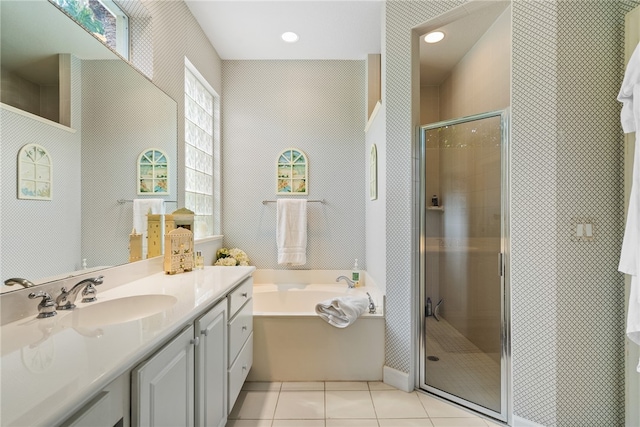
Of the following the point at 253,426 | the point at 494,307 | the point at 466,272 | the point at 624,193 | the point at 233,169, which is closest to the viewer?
the point at 624,193

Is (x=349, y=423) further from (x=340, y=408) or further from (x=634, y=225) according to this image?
(x=634, y=225)

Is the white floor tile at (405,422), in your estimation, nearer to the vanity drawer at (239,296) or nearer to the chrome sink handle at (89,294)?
the vanity drawer at (239,296)

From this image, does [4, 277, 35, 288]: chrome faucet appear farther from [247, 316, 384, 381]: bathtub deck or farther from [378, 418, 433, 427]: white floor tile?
[378, 418, 433, 427]: white floor tile

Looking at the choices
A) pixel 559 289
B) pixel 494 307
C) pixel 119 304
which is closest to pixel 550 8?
pixel 559 289

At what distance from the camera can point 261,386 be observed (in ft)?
6.82

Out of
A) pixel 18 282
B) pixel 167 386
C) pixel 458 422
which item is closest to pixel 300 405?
pixel 458 422

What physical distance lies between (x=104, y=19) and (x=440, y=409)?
9.78ft

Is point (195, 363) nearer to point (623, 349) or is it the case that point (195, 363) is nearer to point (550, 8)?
point (623, 349)

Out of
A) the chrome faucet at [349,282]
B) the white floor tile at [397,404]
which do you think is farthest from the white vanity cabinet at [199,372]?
the chrome faucet at [349,282]

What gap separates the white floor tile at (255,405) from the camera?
1774 mm

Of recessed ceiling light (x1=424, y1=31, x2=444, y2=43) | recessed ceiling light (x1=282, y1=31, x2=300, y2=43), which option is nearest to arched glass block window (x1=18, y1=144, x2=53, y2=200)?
recessed ceiling light (x1=282, y1=31, x2=300, y2=43)

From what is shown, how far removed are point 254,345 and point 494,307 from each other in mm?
1607

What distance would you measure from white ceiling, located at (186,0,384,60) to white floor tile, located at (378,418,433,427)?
2840mm

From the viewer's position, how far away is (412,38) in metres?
2.01
